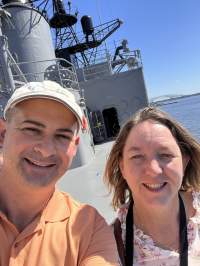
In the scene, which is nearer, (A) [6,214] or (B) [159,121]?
(A) [6,214]

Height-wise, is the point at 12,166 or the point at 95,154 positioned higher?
the point at 12,166

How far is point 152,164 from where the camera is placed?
1.92 m

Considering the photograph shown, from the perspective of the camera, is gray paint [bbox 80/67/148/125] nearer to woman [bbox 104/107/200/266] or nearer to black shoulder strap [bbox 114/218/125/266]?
woman [bbox 104/107/200/266]

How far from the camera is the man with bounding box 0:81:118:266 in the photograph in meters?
1.62

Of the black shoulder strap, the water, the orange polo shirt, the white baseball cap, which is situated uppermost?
the white baseball cap

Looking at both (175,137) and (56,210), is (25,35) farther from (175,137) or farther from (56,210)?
(56,210)

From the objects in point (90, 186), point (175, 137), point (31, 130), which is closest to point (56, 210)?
point (31, 130)

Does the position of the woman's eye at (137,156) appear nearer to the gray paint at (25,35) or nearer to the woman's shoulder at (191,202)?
the woman's shoulder at (191,202)

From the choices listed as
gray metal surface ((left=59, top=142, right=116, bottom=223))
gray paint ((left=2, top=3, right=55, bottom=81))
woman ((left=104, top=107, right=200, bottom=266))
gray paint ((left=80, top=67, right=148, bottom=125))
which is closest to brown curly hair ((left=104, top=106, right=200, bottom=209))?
woman ((left=104, top=107, right=200, bottom=266))

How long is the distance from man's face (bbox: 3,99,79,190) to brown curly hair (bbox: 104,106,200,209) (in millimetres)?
507

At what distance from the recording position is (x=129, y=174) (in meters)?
2.02

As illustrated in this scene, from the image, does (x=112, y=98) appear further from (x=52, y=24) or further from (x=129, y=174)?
(x=129, y=174)

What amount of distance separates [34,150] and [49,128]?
140mm

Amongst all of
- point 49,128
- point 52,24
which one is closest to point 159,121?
point 49,128
